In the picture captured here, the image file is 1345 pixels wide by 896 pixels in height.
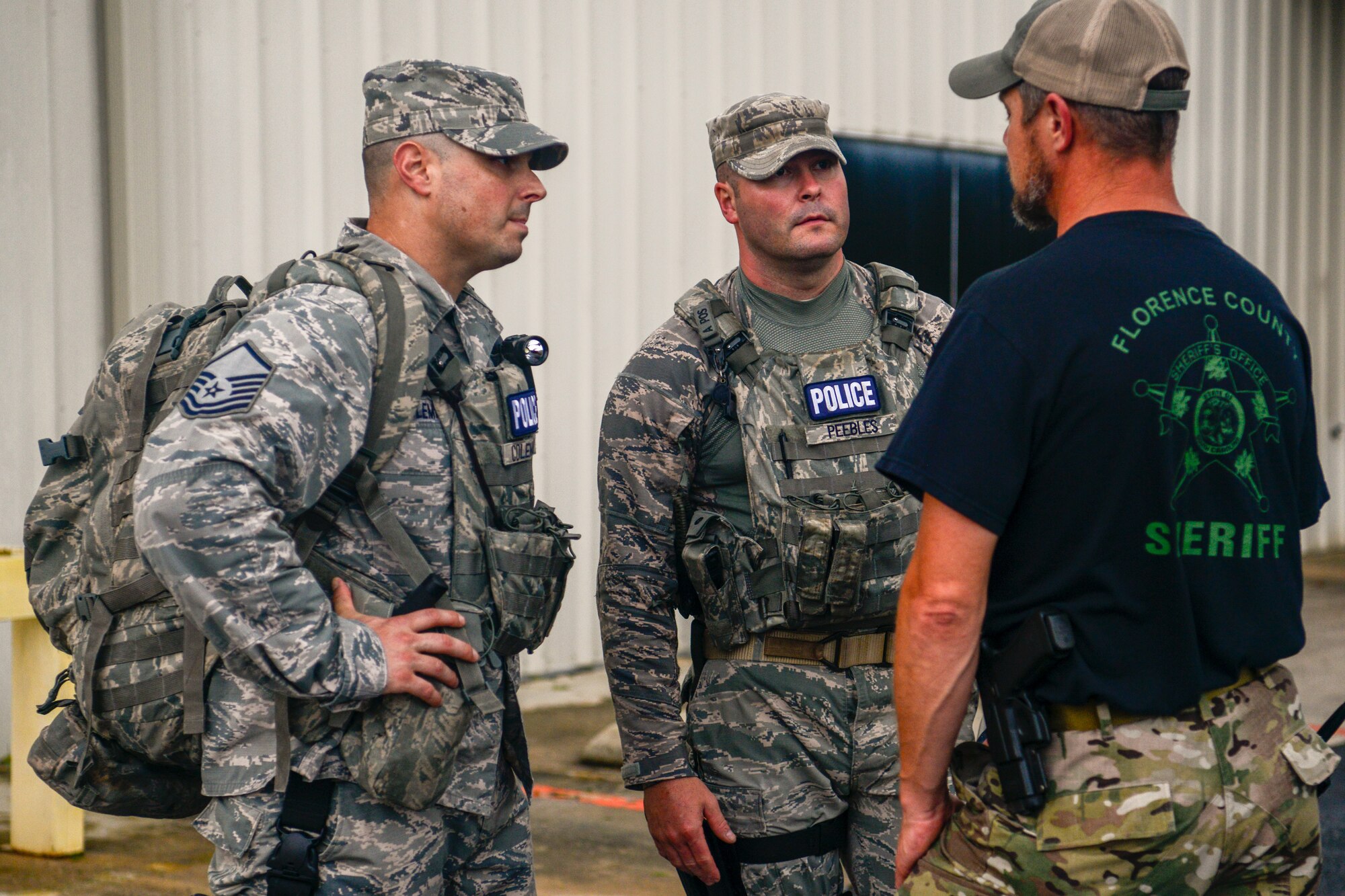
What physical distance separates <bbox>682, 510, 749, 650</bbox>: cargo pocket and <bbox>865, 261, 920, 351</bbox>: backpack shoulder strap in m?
0.53

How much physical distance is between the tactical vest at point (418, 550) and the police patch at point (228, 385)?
Result: 0.21 meters

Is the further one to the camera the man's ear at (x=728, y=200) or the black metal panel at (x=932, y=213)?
the black metal panel at (x=932, y=213)

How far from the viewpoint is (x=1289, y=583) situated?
1.89 metres

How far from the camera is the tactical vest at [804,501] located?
8.57ft

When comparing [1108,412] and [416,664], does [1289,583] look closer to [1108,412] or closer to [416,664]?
[1108,412]

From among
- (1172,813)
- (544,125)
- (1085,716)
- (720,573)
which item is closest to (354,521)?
(720,573)

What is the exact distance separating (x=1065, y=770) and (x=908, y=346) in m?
1.21

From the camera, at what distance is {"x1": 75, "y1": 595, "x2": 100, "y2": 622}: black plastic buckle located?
220cm

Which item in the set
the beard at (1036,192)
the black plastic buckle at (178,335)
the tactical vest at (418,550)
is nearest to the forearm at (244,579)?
the tactical vest at (418,550)

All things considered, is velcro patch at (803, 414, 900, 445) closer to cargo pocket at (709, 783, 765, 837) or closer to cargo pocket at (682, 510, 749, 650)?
cargo pocket at (682, 510, 749, 650)

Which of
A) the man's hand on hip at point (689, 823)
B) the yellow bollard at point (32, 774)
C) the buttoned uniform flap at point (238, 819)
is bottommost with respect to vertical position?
the yellow bollard at point (32, 774)

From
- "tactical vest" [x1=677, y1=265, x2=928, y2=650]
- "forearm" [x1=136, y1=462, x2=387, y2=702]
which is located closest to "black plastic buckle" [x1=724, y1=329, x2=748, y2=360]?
"tactical vest" [x1=677, y1=265, x2=928, y2=650]

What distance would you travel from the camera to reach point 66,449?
2.32 m

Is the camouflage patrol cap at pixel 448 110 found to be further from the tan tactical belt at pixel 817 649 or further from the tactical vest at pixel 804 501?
the tan tactical belt at pixel 817 649
